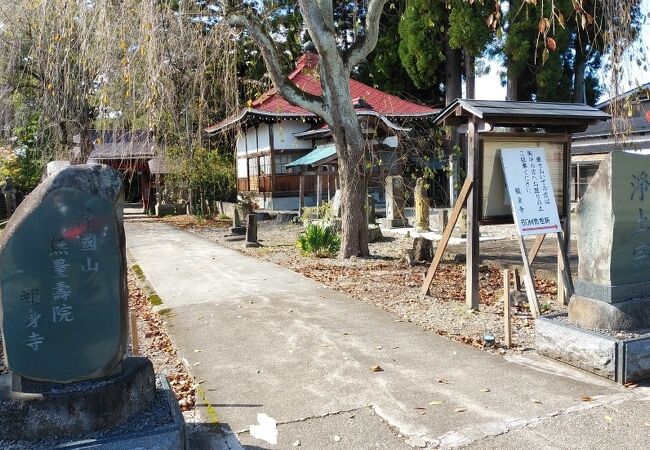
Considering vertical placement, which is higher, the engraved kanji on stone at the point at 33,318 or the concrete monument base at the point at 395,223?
the engraved kanji on stone at the point at 33,318

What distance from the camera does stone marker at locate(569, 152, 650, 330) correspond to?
4.61 m

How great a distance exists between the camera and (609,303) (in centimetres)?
459

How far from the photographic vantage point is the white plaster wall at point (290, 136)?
23.6 metres

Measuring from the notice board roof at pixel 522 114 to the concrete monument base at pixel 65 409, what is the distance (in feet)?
15.5

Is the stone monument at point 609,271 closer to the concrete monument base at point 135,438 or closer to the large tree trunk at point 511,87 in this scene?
the concrete monument base at point 135,438

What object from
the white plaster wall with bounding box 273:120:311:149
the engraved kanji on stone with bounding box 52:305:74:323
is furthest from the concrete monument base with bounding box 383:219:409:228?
the engraved kanji on stone with bounding box 52:305:74:323

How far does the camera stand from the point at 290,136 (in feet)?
78.4

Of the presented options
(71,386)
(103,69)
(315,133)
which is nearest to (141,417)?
(71,386)

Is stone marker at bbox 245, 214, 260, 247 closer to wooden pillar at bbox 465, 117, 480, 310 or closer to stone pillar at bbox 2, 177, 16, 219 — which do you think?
wooden pillar at bbox 465, 117, 480, 310

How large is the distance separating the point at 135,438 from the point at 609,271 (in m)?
3.80

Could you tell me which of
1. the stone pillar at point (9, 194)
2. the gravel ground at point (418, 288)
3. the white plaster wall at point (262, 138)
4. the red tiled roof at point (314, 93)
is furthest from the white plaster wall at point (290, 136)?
the stone pillar at point (9, 194)

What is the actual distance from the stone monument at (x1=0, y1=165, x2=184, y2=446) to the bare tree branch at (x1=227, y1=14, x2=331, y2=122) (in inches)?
263

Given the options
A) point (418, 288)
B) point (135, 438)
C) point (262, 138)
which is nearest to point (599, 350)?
point (135, 438)

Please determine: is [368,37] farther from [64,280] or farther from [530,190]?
[64,280]
